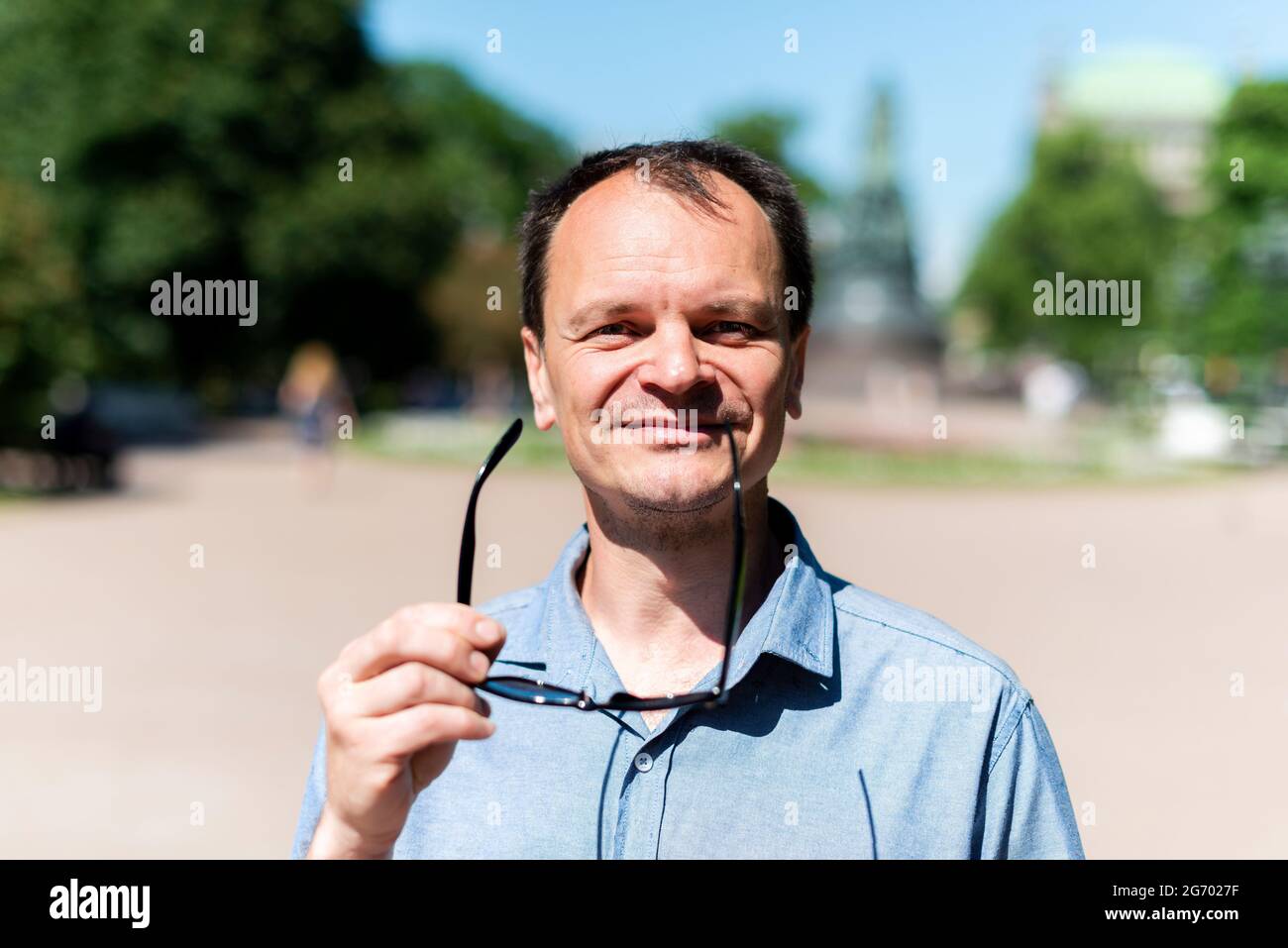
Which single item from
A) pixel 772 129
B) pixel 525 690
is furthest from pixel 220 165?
pixel 772 129

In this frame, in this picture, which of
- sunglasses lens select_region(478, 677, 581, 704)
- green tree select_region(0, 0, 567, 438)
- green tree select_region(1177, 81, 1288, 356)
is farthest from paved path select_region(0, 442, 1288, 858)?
green tree select_region(0, 0, 567, 438)

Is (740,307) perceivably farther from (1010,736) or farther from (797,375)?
(1010,736)

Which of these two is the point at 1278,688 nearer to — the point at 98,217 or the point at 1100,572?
the point at 1100,572

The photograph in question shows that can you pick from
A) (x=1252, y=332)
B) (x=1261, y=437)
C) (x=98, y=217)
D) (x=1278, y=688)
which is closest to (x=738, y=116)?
(x=1252, y=332)

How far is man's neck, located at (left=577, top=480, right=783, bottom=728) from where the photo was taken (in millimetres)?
2133

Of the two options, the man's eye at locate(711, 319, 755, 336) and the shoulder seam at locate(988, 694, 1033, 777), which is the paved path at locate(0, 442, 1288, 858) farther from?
the man's eye at locate(711, 319, 755, 336)

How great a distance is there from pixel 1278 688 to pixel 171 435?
29230 millimetres

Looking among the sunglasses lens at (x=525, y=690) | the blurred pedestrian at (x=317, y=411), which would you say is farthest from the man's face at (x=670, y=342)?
the blurred pedestrian at (x=317, y=411)

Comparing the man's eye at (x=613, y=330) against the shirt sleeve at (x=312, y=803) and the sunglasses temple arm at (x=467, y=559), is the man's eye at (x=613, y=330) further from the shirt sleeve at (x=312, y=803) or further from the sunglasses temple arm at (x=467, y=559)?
the shirt sleeve at (x=312, y=803)

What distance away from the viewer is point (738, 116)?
70.6 meters

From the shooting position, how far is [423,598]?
1043 centimetres

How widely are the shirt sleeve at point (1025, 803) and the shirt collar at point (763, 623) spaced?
0.30m

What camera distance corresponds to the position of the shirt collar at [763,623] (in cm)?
205

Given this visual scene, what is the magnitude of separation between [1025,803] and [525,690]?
0.85 meters
